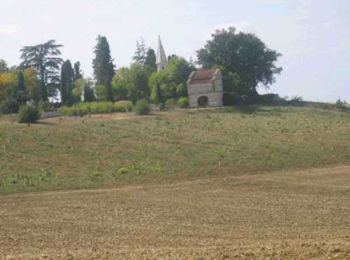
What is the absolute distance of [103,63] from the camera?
82438 millimetres

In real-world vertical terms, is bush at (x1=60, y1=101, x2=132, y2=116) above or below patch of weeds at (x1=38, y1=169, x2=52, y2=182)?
above

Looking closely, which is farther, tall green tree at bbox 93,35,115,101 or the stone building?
tall green tree at bbox 93,35,115,101

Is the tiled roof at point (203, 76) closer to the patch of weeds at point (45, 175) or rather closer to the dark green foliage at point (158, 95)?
the dark green foliage at point (158, 95)

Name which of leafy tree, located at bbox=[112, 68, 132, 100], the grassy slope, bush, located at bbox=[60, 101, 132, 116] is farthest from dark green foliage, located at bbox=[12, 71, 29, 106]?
leafy tree, located at bbox=[112, 68, 132, 100]

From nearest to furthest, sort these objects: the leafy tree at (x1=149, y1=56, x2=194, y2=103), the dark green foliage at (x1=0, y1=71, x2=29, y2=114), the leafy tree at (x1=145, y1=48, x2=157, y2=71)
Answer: the dark green foliage at (x1=0, y1=71, x2=29, y2=114)
the leafy tree at (x1=149, y1=56, x2=194, y2=103)
the leafy tree at (x1=145, y1=48, x2=157, y2=71)

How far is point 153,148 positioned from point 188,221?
66.0 feet

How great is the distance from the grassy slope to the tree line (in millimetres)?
19193

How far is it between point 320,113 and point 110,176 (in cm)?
3876

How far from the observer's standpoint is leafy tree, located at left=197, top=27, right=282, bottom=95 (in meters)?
78.8

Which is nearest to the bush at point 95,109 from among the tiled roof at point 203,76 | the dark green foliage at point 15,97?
the dark green foliage at point 15,97

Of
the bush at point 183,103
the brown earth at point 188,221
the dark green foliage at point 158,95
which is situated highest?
the dark green foliage at point 158,95

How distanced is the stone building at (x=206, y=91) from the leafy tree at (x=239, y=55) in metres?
8.67

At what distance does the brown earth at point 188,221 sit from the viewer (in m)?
12.8

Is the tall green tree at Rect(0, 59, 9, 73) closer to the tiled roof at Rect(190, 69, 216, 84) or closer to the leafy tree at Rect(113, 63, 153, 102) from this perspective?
→ the leafy tree at Rect(113, 63, 153, 102)
